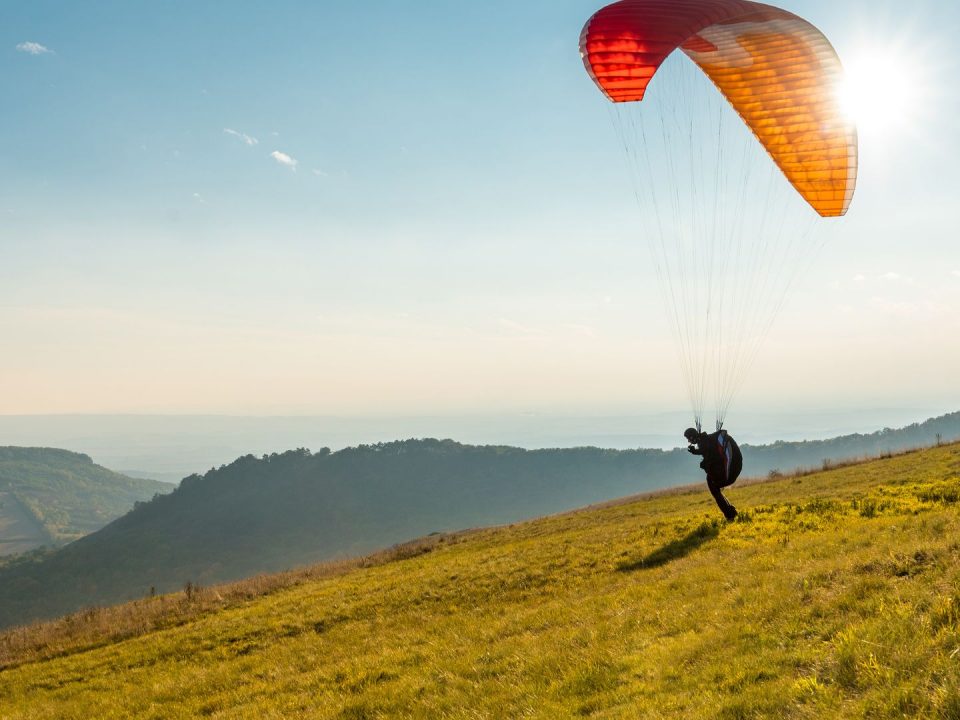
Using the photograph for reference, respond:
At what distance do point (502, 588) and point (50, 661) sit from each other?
45.6ft

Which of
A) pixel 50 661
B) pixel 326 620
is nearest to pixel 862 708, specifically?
pixel 326 620

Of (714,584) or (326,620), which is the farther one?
(326,620)

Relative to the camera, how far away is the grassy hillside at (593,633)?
6.27m

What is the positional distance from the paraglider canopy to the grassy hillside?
9.60 metres

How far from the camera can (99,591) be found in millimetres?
158125

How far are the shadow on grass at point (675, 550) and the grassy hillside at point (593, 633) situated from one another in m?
0.10

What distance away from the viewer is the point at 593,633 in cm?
980

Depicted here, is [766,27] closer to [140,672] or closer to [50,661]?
[140,672]

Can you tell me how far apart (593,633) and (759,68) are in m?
15.5

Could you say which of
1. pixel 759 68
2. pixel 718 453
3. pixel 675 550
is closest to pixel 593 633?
pixel 675 550

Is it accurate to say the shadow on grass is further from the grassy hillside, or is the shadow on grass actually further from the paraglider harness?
the paraglider harness

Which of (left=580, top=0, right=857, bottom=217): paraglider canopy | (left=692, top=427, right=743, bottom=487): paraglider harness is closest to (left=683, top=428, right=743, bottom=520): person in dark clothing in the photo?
(left=692, top=427, right=743, bottom=487): paraglider harness

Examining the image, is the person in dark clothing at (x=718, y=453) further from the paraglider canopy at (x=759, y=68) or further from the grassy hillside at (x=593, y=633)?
the paraglider canopy at (x=759, y=68)

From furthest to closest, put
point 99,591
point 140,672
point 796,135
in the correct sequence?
point 99,591, point 796,135, point 140,672
